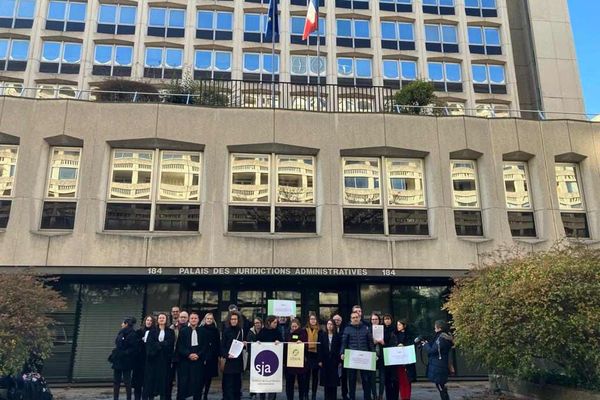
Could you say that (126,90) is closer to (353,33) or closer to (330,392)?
(330,392)

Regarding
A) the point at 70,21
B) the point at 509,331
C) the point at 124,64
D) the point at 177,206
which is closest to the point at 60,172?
the point at 177,206

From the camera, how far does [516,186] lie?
15312mm

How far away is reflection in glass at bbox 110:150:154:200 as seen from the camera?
45.8 feet

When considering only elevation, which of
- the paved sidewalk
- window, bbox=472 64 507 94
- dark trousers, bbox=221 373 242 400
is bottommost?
the paved sidewalk

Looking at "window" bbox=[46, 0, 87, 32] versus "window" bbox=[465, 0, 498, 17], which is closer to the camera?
"window" bbox=[46, 0, 87, 32]

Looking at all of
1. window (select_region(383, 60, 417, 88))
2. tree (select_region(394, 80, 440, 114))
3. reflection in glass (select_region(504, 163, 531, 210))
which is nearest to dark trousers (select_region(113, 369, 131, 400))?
tree (select_region(394, 80, 440, 114))

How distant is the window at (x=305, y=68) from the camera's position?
3381cm

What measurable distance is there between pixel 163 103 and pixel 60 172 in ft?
11.8

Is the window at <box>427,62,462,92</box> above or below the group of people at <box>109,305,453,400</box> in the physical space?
above

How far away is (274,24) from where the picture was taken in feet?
59.1

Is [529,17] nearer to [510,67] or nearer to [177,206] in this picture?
[510,67]

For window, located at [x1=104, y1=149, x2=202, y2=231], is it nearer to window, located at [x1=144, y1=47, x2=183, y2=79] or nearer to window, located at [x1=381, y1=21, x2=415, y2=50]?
window, located at [x1=144, y1=47, x2=183, y2=79]

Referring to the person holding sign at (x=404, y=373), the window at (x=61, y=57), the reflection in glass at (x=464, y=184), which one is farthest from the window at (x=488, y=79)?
the person holding sign at (x=404, y=373)

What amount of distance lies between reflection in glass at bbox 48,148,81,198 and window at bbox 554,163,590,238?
48.8ft
